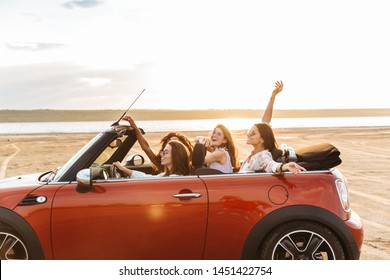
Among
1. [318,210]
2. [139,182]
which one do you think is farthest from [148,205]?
[318,210]

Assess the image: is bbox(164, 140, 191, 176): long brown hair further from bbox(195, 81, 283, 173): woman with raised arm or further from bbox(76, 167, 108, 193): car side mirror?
bbox(76, 167, 108, 193): car side mirror

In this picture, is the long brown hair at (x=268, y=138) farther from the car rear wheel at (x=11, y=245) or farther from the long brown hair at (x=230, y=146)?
the car rear wheel at (x=11, y=245)

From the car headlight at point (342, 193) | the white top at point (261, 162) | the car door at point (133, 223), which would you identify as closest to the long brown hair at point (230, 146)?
the white top at point (261, 162)

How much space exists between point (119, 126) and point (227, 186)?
1158 mm

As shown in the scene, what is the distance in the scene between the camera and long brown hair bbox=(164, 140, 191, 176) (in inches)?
176

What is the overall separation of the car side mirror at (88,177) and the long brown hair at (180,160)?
60cm

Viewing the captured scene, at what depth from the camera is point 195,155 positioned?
455 centimetres

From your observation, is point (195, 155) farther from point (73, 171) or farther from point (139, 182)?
point (73, 171)

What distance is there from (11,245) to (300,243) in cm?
218

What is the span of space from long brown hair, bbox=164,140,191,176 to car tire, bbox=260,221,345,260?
0.91 metres

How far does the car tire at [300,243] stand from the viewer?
13.2ft

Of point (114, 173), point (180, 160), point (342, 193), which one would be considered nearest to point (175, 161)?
point (180, 160)

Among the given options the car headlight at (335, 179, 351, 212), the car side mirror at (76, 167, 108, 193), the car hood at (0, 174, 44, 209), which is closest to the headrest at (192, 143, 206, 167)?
the car side mirror at (76, 167, 108, 193)

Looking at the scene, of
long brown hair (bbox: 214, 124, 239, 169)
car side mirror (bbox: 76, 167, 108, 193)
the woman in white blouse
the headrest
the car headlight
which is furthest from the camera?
long brown hair (bbox: 214, 124, 239, 169)
